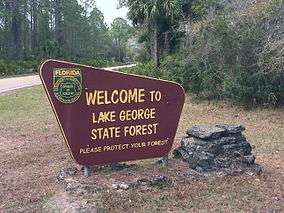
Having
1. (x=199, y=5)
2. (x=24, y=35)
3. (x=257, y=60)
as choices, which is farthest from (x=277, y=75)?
(x=24, y=35)

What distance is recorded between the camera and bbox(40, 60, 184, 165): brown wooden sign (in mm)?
5707

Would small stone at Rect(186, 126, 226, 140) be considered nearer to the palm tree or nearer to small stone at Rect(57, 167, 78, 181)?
small stone at Rect(57, 167, 78, 181)

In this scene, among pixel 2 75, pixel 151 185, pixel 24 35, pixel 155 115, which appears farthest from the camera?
pixel 24 35

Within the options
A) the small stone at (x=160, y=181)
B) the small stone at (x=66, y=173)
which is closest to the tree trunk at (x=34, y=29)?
the small stone at (x=66, y=173)

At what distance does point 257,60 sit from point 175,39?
9.27 metres

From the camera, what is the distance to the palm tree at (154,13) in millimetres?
19750

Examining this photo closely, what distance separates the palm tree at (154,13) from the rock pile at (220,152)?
13879 millimetres

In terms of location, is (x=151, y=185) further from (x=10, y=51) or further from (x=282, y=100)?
(x=10, y=51)

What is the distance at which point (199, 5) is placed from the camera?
1756 centimetres

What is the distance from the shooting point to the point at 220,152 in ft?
20.7

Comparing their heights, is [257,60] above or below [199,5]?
below

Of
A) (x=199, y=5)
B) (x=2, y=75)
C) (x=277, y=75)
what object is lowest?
(x=2, y=75)

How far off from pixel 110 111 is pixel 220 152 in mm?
1583

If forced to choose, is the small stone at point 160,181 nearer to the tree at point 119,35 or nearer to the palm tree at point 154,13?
the palm tree at point 154,13
